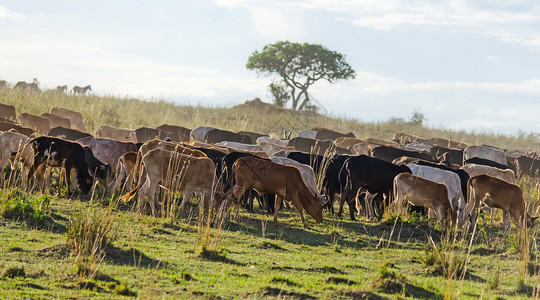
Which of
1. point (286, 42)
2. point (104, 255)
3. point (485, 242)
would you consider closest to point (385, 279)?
point (104, 255)

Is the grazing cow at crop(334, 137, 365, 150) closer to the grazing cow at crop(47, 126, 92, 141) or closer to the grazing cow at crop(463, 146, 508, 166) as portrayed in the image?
the grazing cow at crop(463, 146, 508, 166)

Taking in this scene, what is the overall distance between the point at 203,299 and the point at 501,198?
25.8 ft

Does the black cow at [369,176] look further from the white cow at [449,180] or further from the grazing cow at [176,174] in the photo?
the grazing cow at [176,174]

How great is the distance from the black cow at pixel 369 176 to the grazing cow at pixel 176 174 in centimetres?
342

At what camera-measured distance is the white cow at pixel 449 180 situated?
14195mm

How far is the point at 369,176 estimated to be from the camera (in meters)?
14.5

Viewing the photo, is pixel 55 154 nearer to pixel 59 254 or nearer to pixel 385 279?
pixel 59 254

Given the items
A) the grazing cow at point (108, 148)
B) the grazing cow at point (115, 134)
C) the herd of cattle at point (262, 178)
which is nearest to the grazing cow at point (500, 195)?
the herd of cattle at point (262, 178)

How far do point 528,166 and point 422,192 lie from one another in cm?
1168

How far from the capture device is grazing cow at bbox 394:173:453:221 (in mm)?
13188

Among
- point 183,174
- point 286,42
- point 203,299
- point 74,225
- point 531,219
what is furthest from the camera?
point 286,42

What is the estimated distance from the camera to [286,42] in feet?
189

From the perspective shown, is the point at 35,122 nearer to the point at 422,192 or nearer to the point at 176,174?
the point at 176,174

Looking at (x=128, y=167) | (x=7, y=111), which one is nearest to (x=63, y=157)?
(x=128, y=167)
